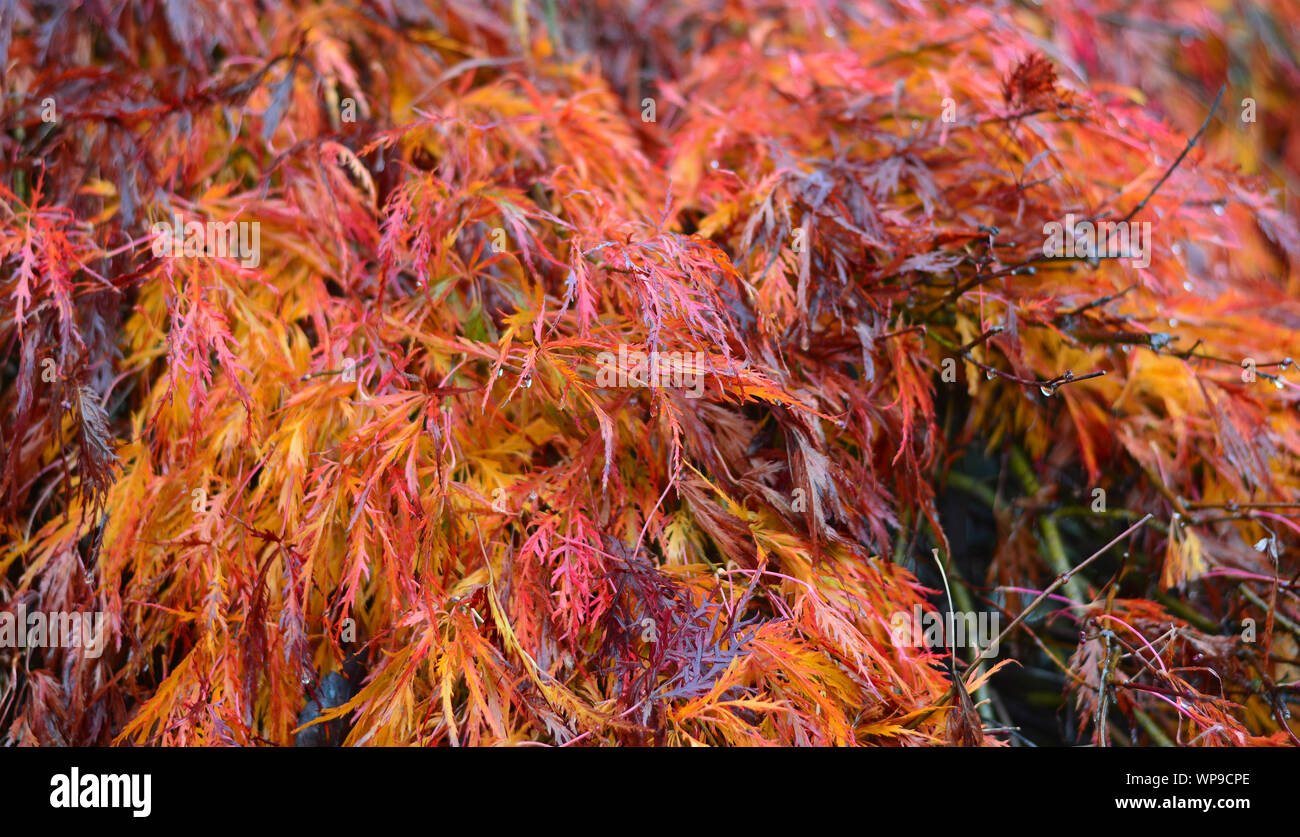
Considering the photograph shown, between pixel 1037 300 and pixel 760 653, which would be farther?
pixel 1037 300

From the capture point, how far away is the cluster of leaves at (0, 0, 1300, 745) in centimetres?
115

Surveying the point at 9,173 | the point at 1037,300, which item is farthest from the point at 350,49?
the point at 1037,300

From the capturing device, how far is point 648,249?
116 cm

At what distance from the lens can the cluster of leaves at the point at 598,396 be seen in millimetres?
1146

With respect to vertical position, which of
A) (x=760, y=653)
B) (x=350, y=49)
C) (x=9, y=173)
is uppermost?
(x=350, y=49)

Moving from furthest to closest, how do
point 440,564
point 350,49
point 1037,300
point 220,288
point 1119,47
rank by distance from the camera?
point 1119,47
point 350,49
point 1037,300
point 220,288
point 440,564

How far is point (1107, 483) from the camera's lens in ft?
5.56

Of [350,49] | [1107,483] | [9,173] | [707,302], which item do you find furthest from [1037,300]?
[9,173]

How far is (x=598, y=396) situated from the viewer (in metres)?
1.25
